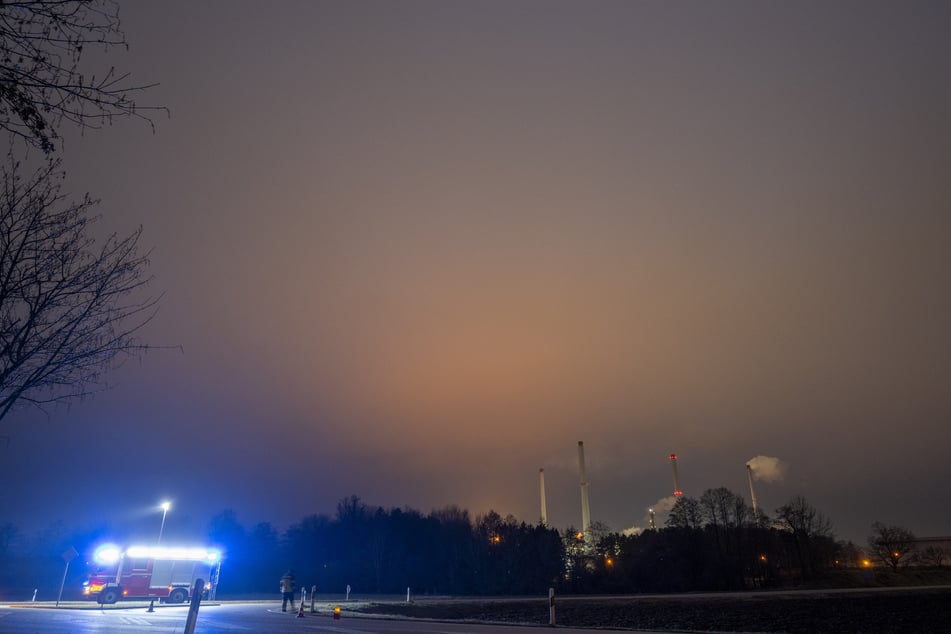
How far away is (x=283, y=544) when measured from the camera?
342 feet

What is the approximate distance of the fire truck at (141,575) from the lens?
3350 cm

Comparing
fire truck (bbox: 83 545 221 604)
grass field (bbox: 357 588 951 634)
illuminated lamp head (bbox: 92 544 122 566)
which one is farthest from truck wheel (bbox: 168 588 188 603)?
grass field (bbox: 357 588 951 634)

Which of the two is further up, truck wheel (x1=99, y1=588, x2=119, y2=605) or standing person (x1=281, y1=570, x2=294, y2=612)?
standing person (x1=281, y1=570, x2=294, y2=612)

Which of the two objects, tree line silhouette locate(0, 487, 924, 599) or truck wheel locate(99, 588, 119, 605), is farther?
tree line silhouette locate(0, 487, 924, 599)

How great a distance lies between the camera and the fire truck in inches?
1319

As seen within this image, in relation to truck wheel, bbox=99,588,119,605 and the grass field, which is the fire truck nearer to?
truck wheel, bbox=99,588,119,605

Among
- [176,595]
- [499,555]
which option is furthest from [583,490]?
[176,595]

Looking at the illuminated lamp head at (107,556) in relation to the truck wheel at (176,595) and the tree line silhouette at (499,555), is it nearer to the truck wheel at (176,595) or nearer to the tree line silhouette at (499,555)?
the truck wheel at (176,595)

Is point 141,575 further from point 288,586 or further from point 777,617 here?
point 777,617

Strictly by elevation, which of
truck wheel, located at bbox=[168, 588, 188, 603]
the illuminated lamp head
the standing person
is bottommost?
truck wheel, located at bbox=[168, 588, 188, 603]

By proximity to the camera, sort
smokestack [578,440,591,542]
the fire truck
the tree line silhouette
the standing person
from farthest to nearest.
Result: smokestack [578,440,591,542], the tree line silhouette, the fire truck, the standing person

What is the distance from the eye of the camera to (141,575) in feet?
112

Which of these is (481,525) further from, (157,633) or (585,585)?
(157,633)

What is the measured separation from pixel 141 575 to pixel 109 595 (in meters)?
1.87
